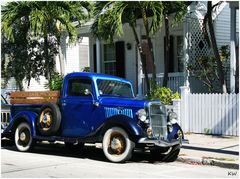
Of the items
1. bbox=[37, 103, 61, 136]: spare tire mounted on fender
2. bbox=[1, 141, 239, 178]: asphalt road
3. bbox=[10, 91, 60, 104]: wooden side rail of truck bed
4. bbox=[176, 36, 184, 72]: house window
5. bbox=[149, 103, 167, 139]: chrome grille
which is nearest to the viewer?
bbox=[1, 141, 239, 178]: asphalt road

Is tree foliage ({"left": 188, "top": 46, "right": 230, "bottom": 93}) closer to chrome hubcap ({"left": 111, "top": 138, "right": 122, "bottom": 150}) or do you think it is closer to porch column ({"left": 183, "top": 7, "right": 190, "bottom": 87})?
porch column ({"left": 183, "top": 7, "right": 190, "bottom": 87})

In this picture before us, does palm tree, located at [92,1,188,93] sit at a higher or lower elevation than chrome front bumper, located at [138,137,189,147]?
higher

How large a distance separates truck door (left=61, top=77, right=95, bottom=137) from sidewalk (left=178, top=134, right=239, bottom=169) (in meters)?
2.41

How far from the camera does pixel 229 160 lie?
10422mm

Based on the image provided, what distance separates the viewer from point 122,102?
10.8 metres

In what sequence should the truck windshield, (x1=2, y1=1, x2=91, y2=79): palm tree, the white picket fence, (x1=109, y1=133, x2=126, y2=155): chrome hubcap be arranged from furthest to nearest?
(x1=2, y1=1, x2=91, y2=79): palm tree → the white picket fence → the truck windshield → (x1=109, y1=133, x2=126, y2=155): chrome hubcap

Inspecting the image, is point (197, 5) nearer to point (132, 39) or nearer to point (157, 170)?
point (132, 39)

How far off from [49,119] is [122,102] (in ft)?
7.06

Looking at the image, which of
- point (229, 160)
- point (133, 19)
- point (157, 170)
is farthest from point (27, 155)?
point (133, 19)

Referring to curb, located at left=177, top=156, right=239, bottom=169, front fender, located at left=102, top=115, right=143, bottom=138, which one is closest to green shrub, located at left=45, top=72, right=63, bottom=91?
front fender, located at left=102, top=115, right=143, bottom=138

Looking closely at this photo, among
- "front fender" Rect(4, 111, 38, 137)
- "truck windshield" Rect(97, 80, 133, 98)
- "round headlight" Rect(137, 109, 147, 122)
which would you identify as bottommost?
"front fender" Rect(4, 111, 38, 137)

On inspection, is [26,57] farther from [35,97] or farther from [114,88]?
[114,88]

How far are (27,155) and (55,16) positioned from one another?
805 cm

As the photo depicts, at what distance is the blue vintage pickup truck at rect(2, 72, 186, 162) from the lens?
1038 centimetres
